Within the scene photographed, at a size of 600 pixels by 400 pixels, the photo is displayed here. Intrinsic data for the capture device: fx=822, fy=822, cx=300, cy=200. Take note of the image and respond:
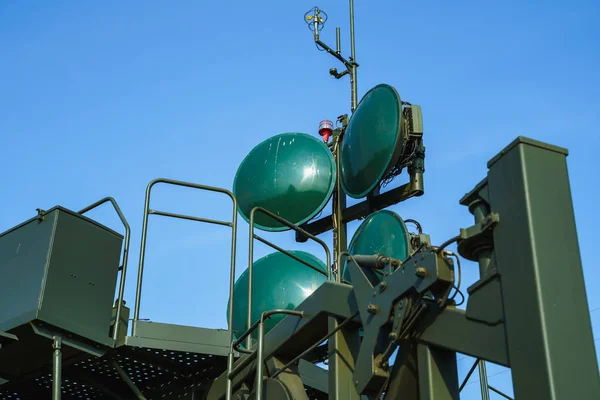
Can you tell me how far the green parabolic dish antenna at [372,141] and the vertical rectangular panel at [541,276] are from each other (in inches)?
167

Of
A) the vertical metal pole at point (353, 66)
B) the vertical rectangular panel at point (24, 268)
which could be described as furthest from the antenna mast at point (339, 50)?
the vertical rectangular panel at point (24, 268)

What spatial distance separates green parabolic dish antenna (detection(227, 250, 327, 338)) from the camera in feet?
30.7

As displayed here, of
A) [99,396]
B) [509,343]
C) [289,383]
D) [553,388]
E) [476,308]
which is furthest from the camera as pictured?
[99,396]

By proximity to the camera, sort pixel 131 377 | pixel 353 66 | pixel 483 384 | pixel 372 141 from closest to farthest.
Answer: pixel 483 384 → pixel 131 377 → pixel 372 141 → pixel 353 66

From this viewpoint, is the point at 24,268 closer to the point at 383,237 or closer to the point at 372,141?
the point at 383,237

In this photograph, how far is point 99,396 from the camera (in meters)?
7.68

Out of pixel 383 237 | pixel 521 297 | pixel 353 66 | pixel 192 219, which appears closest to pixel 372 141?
pixel 383 237

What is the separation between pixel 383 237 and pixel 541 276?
444 cm

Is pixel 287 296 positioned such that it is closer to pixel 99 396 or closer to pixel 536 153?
pixel 99 396

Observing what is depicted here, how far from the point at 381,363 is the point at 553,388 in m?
1.44

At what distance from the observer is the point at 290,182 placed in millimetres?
9852

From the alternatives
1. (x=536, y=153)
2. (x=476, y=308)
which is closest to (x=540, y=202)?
(x=536, y=153)

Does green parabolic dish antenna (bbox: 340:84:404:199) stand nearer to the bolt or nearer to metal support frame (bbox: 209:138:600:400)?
the bolt

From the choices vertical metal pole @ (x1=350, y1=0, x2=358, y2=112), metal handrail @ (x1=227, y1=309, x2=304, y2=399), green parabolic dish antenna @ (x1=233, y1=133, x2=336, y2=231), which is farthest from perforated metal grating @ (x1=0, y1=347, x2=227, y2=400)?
vertical metal pole @ (x1=350, y1=0, x2=358, y2=112)
